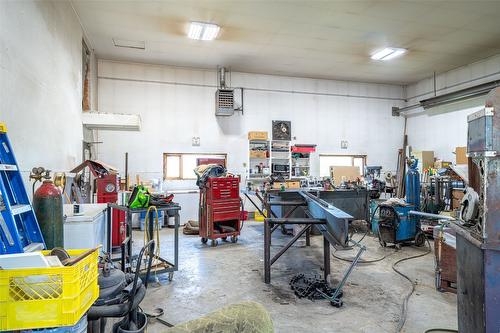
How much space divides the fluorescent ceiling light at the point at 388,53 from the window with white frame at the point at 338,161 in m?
2.93

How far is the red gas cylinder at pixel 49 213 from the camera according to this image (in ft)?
6.97

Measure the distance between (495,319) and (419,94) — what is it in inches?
342

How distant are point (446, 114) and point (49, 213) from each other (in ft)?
29.5

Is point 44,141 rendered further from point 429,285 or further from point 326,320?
point 429,285

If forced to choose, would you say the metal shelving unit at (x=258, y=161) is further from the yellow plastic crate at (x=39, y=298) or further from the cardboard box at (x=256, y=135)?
the yellow plastic crate at (x=39, y=298)

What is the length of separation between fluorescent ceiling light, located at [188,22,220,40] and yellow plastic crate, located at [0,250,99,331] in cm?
485

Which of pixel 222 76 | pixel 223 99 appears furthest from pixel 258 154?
pixel 222 76

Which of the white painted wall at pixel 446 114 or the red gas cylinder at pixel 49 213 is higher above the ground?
the white painted wall at pixel 446 114

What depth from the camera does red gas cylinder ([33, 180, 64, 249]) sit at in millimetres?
2123

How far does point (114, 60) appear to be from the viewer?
6.96m

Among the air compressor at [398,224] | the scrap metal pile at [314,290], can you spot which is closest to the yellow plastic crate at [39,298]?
the scrap metal pile at [314,290]

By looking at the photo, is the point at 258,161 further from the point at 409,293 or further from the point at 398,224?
the point at 409,293

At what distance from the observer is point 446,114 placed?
794 centimetres

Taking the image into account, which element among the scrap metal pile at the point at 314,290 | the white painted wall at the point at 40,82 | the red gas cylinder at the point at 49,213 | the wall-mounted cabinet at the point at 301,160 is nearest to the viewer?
the red gas cylinder at the point at 49,213
